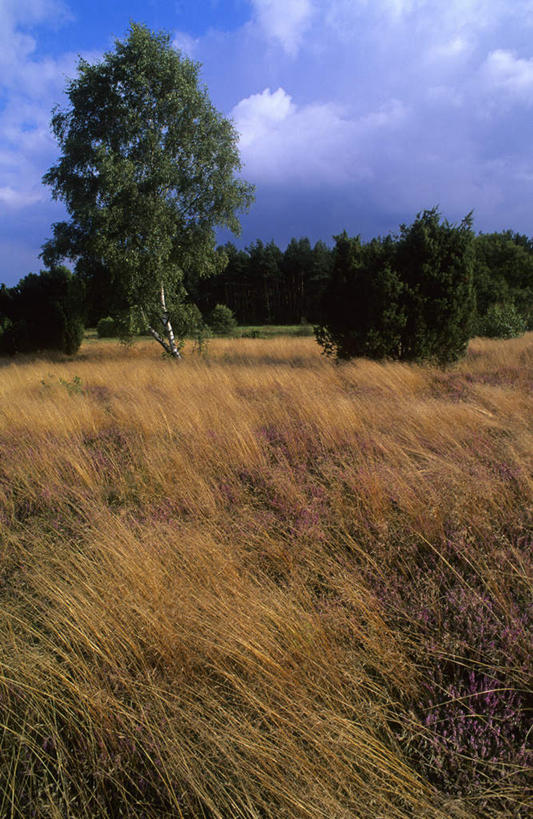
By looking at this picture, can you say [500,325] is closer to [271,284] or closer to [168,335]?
[168,335]

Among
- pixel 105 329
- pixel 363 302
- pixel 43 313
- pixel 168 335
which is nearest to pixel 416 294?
pixel 363 302

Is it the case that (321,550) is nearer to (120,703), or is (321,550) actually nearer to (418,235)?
(120,703)

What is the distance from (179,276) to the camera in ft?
45.0

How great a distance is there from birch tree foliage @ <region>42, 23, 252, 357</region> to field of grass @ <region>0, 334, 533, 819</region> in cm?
1066

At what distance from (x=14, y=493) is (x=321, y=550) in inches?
122

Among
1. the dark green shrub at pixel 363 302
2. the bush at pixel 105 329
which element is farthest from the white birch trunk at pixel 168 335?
the bush at pixel 105 329

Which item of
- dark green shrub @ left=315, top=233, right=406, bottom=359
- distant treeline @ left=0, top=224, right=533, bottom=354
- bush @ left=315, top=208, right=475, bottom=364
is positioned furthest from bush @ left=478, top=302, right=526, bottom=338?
dark green shrub @ left=315, top=233, right=406, bottom=359

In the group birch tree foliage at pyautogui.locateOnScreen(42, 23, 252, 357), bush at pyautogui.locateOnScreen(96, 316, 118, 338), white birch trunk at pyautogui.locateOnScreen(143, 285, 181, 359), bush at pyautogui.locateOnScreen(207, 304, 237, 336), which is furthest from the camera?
bush at pyautogui.locateOnScreen(207, 304, 237, 336)

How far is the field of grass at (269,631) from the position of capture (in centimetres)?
134

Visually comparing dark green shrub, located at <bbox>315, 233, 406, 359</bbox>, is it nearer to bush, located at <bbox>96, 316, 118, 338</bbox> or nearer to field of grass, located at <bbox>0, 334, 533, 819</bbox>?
field of grass, located at <bbox>0, 334, 533, 819</bbox>

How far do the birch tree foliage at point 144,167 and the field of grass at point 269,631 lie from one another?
10.7 metres

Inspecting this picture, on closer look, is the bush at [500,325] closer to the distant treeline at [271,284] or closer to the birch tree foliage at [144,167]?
the birch tree foliage at [144,167]

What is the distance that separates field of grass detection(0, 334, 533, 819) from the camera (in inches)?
52.9

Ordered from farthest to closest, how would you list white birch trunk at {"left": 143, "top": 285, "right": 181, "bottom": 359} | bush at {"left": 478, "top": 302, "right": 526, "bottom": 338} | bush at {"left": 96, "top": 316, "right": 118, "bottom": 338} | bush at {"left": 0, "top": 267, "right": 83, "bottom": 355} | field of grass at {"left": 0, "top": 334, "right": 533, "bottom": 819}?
bush at {"left": 96, "top": 316, "right": 118, "bottom": 338}
bush at {"left": 0, "top": 267, "right": 83, "bottom": 355}
bush at {"left": 478, "top": 302, "right": 526, "bottom": 338}
white birch trunk at {"left": 143, "top": 285, "right": 181, "bottom": 359}
field of grass at {"left": 0, "top": 334, "right": 533, "bottom": 819}
